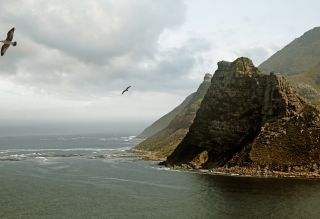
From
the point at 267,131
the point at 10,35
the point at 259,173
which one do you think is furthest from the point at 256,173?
the point at 10,35

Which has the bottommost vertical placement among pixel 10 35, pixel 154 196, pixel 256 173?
pixel 154 196

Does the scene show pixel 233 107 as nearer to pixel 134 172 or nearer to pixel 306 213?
pixel 134 172

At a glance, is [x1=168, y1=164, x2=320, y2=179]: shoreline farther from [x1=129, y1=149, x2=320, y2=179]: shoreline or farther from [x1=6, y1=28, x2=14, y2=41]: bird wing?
[x1=6, y1=28, x2=14, y2=41]: bird wing

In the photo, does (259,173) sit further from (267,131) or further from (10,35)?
(10,35)

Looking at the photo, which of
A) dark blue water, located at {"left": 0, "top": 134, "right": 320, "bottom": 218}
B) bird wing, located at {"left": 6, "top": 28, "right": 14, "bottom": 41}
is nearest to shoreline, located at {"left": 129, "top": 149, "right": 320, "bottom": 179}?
dark blue water, located at {"left": 0, "top": 134, "right": 320, "bottom": 218}

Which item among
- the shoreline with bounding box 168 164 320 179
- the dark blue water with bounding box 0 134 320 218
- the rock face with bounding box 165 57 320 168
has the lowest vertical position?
the dark blue water with bounding box 0 134 320 218

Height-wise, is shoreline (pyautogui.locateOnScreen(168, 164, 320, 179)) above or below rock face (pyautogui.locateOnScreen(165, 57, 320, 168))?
below

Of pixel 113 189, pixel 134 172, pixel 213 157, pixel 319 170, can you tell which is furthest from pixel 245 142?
pixel 113 189

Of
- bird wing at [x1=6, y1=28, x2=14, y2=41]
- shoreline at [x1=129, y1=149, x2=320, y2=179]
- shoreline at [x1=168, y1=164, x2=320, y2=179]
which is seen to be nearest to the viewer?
bird wing at [x1=6, y1=28, x2=14, y2=41]

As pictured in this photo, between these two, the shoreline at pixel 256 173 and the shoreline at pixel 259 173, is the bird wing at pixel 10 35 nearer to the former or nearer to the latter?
the shoreline at pixel 256 173

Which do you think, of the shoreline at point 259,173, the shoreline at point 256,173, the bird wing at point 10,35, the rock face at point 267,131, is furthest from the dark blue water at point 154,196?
the bird wing at point 10,35

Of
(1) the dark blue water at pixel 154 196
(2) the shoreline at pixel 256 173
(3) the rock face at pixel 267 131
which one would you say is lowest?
(1) the dark blue water at pixel 154 196
